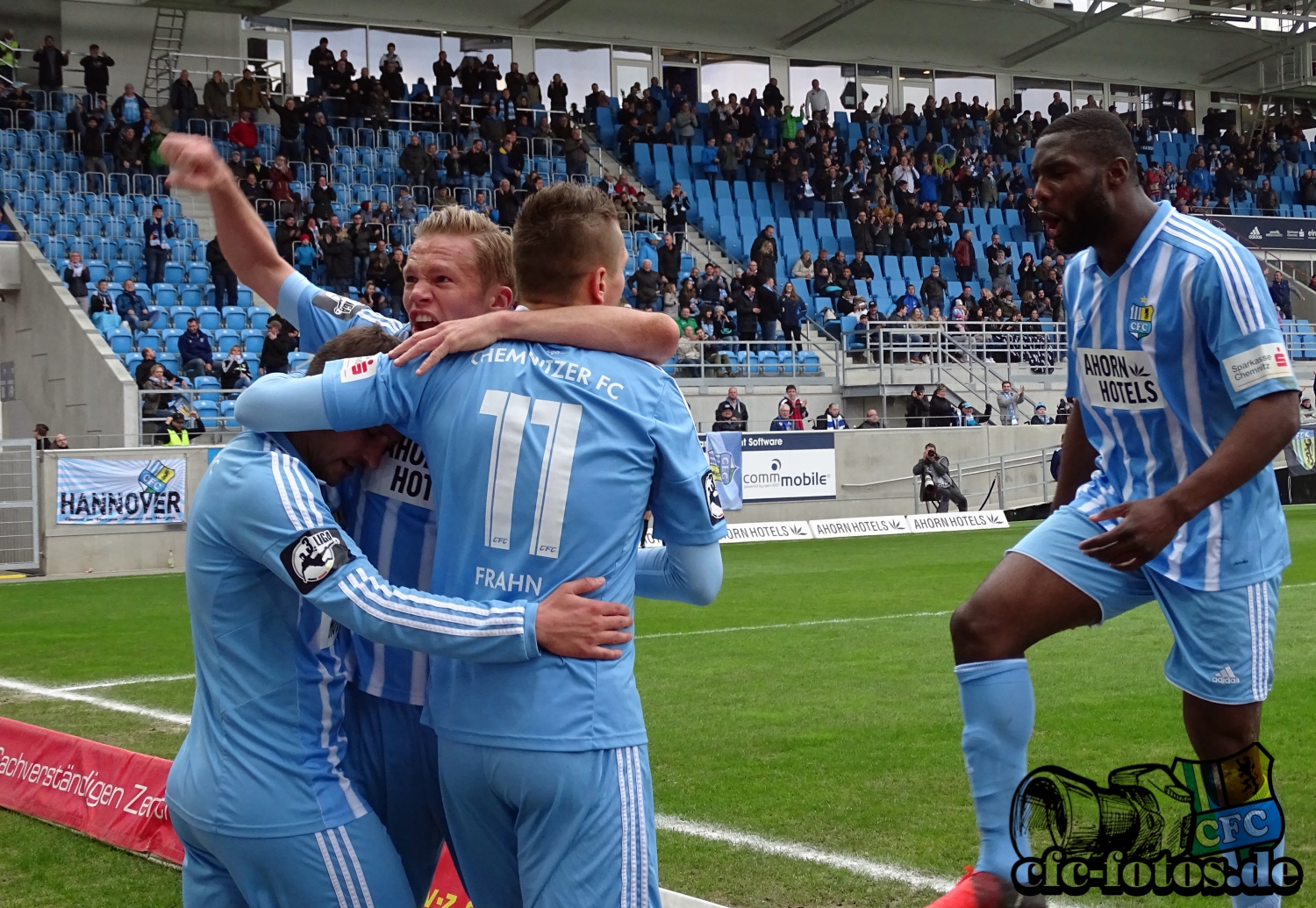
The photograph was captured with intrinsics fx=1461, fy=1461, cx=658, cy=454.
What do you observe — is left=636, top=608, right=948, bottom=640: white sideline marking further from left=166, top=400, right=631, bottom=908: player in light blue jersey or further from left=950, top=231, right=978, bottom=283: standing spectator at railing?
left=950, top=231, right=978, bottom=283: standing spectator at railing

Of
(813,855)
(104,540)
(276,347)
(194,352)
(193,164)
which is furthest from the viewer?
(194,352)

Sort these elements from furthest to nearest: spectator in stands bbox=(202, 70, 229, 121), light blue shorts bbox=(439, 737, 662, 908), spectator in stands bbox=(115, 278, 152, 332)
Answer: spectator in stands bbox=(202, 70, 229, 121)
spectator in stands bbox=(115, 278, 152, 332)
light blue shorts bbox=(439, 737, 662, 908)

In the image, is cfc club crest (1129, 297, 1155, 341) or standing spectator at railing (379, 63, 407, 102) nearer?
cfc club crest (1129, 297, 1155, 341)

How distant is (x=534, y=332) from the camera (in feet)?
9.95

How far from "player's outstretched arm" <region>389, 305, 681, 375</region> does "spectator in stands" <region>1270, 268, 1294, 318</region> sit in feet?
124

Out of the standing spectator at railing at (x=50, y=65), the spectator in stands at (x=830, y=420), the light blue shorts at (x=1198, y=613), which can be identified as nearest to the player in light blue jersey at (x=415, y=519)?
the light blue shorts at (x=1198, y=613)

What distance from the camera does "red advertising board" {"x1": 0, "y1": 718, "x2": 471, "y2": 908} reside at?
543cm

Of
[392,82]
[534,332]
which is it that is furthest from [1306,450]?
[534,332]

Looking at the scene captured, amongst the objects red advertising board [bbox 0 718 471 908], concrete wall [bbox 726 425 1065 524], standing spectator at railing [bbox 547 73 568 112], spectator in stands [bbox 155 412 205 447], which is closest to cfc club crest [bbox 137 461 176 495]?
spectator in stands [bbox 155 412 205 447]

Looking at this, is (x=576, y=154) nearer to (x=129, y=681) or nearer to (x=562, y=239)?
(x=129, y=681)

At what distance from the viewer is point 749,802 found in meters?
5.96

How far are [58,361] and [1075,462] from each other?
71.8 feet

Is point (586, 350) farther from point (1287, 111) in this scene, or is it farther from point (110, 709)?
point (1287, 111)

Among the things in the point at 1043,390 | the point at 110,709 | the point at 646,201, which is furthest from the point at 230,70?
the point at 110,709
